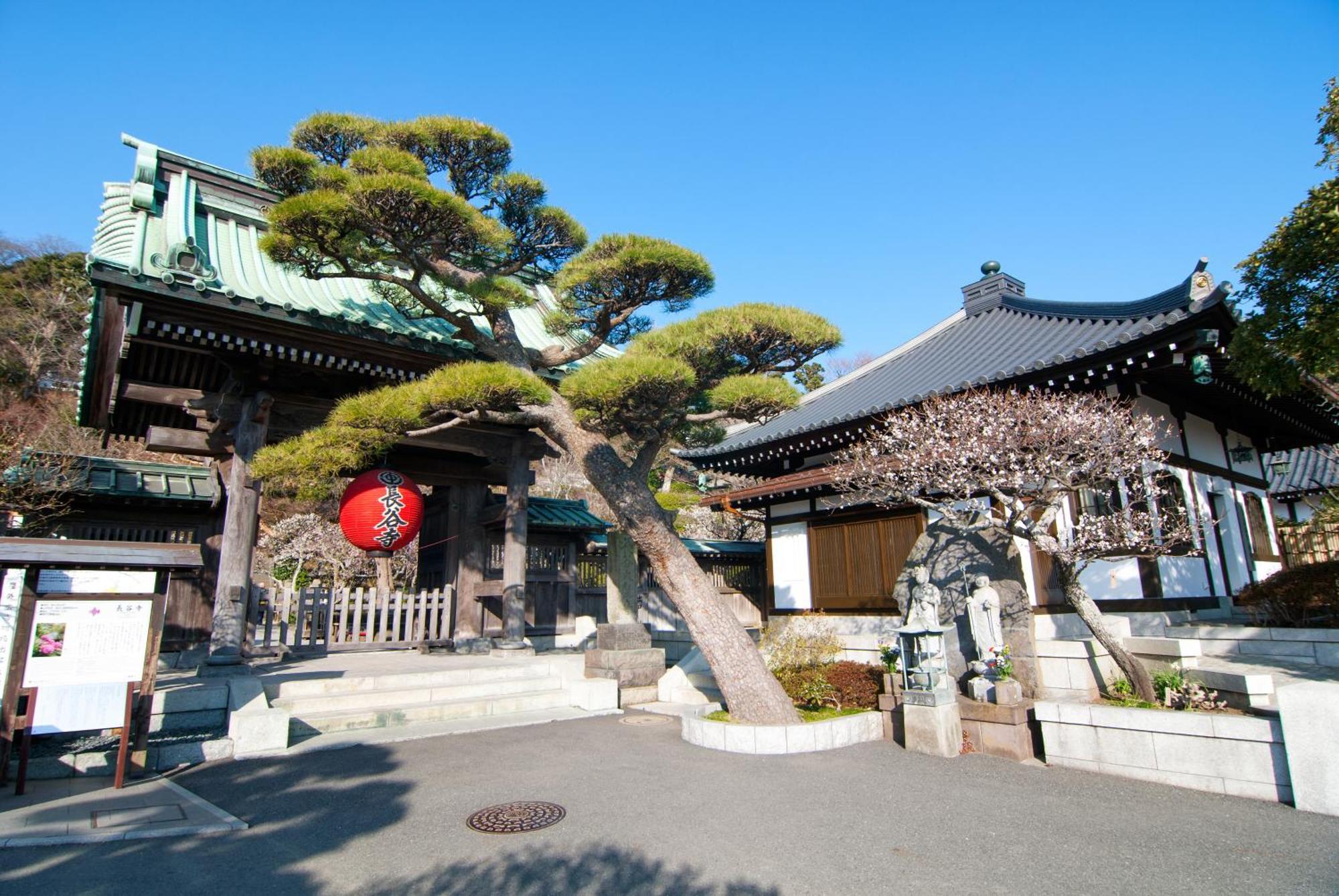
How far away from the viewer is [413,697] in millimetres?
8477

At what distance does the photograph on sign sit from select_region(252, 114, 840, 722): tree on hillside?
6.09 feet

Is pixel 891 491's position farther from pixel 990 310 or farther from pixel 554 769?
pixel 990 310

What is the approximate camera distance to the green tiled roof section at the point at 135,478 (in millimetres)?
11234

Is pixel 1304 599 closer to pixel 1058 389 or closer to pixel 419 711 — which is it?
pixel 1058 389

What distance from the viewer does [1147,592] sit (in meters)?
9.37

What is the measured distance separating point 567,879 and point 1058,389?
851 centimetres

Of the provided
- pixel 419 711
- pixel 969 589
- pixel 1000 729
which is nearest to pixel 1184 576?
pixel 969 589

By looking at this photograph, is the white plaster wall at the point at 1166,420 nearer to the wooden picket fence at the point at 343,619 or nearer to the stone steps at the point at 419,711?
the stone steps at the point at 419,711

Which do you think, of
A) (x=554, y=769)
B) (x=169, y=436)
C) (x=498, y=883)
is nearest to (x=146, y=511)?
(x=169, y=436)

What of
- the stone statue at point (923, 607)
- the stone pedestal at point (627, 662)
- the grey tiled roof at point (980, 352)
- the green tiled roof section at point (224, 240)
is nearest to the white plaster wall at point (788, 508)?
the grey tiled roof at point (980, 352)

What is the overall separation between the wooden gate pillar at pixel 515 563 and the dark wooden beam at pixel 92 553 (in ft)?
17.4

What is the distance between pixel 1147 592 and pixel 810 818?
280 inches

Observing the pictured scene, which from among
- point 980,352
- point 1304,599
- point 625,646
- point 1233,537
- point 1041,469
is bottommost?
point 625,646

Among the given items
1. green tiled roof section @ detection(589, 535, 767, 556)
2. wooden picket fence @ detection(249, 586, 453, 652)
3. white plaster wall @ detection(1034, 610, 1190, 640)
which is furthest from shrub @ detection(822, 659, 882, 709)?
wooden picket fence @ detection(249, 586, 453, 652)
